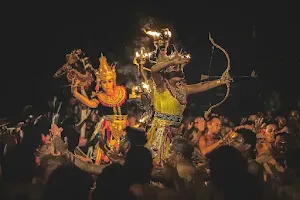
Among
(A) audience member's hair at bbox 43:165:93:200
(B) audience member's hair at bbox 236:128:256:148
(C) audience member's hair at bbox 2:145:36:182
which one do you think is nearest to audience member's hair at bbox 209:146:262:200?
(A) audience member's hair at bbox 43:165:93:200

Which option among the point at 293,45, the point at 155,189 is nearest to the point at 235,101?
the point at 293,45

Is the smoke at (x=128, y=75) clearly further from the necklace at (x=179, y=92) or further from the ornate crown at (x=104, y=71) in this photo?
the necklace at (x=179, y=92)

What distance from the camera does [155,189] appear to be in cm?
316

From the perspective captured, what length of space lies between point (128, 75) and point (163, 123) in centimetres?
684

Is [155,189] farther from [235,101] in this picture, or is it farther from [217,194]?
[235,101]

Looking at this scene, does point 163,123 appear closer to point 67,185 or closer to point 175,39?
point 67,185

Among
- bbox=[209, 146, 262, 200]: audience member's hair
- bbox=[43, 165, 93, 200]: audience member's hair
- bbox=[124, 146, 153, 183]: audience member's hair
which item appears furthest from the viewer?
bbox=[124, 146, 153, 183]: audience member's hair

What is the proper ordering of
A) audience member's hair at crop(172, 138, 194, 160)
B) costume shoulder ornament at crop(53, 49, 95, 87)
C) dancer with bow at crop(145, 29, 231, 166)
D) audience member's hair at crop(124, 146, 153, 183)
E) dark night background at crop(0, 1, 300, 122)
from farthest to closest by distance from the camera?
dark night background at crop(0, 1, 300, 122)
costume shoulder ornament at crop(53, 49, 95, 87)
dancer with bow at crop(145, 29, 231, 166)
audience member's hair at crop(172, 138, 194, 160)
audience member's hair at crop(124, 146, 153, 183)

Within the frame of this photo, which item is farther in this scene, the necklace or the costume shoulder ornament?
the costume shoulder ornament

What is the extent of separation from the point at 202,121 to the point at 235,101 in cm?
687

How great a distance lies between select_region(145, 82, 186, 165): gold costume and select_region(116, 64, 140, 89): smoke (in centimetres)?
603

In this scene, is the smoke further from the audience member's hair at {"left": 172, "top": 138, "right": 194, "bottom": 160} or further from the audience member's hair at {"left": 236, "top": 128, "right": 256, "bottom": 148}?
the audience member's hair at {"left": 172, "top": 138, "right": 194, "bottom": 160}

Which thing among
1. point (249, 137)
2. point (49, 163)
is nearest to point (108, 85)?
point (249, 137)

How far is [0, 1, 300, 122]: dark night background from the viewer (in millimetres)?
13047
